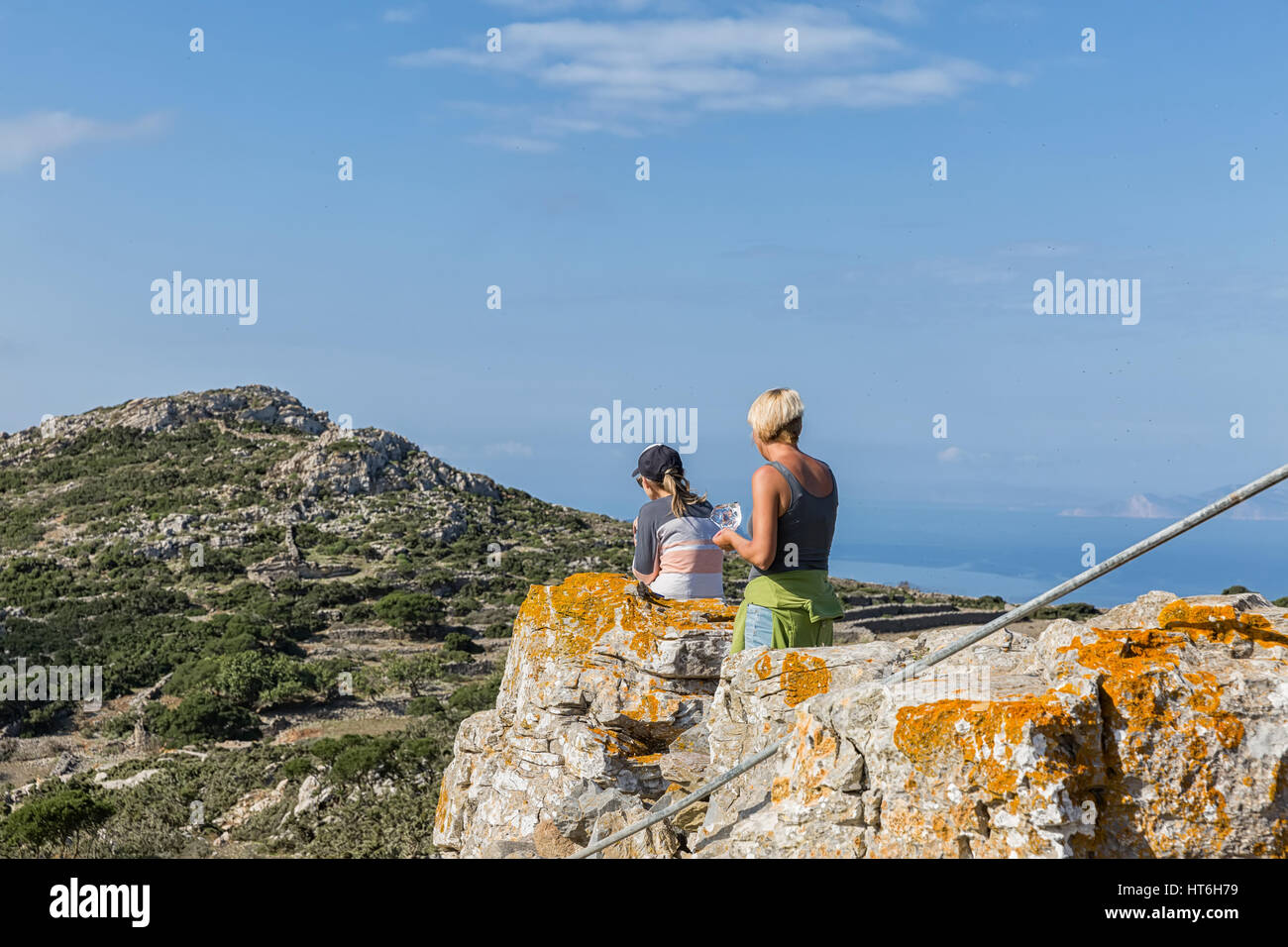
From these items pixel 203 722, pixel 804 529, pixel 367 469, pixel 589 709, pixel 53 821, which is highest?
pixel 367 469

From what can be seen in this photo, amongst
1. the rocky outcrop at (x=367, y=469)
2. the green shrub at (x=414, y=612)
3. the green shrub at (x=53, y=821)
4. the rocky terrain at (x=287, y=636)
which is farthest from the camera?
the rocky outcrop at (x=367, y=469)

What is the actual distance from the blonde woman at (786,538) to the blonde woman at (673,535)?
1.61 m

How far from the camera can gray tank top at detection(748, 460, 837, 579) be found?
5098 mm

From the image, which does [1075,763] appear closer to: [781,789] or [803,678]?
[781,789]

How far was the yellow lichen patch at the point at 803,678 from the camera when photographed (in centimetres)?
510

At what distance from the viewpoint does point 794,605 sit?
5.43 m

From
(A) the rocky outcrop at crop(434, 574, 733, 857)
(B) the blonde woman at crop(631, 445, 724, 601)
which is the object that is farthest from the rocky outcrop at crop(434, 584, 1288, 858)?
(B) the blonde woman at crop(631, 445, 724, 601)

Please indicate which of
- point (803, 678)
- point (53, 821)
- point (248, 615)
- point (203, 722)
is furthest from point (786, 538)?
point (248, 615)

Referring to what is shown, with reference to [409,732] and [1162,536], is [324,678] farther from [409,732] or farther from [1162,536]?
[1162,536]

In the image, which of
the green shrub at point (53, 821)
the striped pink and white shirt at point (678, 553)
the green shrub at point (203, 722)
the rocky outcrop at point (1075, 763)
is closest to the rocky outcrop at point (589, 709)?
the striped pink and white shirt at point (678, 553)

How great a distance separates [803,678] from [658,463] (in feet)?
7.80

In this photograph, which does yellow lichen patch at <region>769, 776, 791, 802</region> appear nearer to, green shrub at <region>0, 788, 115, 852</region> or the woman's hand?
the woman's hand

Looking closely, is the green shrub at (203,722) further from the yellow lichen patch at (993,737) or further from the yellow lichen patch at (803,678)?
the yellow lichen patch at (993,737)
